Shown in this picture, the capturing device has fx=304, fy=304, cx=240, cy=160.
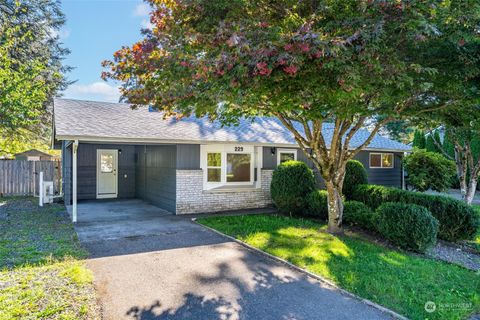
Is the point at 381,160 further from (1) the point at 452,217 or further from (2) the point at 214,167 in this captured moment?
(2) the point at 214,167

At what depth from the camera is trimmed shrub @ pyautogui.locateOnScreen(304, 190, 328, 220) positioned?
933 cm

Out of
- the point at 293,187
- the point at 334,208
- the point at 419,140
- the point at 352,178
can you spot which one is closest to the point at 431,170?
the point at 352,178

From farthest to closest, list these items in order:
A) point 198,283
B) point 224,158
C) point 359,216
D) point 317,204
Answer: point 224,158 < point 317,204 < point 359,216 < point 198,283

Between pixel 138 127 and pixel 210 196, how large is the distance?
3.30 m

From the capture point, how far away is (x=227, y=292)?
170 inches

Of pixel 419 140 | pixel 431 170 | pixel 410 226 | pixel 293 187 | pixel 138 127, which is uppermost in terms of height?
pixel 419 140

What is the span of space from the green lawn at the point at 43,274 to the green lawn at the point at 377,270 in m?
3.38

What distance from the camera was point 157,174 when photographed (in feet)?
37.7

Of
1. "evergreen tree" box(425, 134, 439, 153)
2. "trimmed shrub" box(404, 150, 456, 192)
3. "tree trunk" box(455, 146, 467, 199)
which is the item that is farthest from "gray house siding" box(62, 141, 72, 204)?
"evergreen tree" box(425, 134, 439, 153)

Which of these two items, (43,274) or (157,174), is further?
(157,174)

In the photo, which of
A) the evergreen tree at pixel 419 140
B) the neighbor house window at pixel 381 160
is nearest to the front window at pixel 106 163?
the neighbor house window at pixel 381 160

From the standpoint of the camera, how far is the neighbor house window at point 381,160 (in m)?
15.5

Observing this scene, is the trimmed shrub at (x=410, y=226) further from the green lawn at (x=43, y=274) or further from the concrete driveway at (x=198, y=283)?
the green lawn at (x=43, y=274)

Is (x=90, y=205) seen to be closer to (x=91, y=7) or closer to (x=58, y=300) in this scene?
(x=91, y=7)
